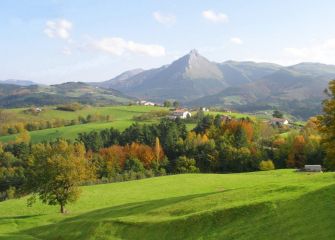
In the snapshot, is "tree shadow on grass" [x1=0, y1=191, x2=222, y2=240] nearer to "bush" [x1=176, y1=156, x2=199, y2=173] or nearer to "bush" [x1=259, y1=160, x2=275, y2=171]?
"bush" [x1=259, y1=160, x2=275, y2=171]

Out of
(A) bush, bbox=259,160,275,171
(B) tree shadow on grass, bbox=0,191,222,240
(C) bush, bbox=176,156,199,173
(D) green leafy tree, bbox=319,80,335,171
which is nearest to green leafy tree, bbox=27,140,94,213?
(B) tree shadow on grass, bbox=0,191,222,240

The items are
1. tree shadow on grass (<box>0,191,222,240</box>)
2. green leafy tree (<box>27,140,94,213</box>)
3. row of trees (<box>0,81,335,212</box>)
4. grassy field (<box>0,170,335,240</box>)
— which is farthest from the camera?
row of trees (<box>0,81,335,212</box>)

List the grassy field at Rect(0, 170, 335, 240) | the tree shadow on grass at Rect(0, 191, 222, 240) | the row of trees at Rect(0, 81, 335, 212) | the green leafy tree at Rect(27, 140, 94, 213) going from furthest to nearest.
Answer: the row of trees at Rect(0, 81, 335, 212) → the green leafy tree at Rect(27, 140, 94, 213) → the tree shadow on grass at Rect(0, 191, 222, 240) → the grassy field at Rect(0, 170, 335, 240)

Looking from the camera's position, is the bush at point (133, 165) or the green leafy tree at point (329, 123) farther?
the bush at point (133, 165)

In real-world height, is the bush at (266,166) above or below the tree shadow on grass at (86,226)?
below

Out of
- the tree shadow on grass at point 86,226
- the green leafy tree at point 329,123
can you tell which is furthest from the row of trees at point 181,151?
the green leafy tree at point 329,123

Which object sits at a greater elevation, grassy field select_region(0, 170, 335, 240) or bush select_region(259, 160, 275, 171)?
grassy field select_region(0, 170, 335, 240)

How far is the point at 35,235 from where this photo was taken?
164 feet

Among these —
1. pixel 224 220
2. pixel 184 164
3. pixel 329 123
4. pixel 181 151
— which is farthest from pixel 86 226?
pixel 181 151

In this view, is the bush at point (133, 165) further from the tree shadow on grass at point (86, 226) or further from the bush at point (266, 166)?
the tree shadow on grass at point (86, 226)

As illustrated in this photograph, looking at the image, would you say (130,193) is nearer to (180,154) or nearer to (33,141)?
(180,154)

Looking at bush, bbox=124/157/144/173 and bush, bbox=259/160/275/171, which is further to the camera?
bush, bbox=124/157/144/173

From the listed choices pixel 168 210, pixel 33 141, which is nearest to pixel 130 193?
pixel 168 210

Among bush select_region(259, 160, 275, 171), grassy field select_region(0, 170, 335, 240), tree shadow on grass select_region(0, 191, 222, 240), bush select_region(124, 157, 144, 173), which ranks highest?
grassy field select_region(0, 170, 335, 240)
